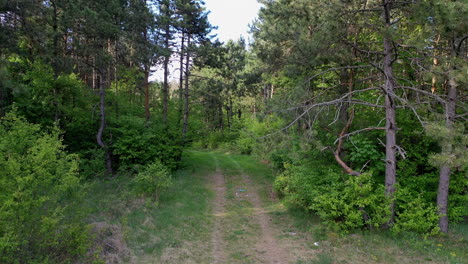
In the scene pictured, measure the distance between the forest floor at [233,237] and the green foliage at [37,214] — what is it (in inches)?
42.1

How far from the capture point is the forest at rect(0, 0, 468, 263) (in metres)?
5.79

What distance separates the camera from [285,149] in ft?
34.0

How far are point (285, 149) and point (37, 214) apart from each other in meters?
7.74

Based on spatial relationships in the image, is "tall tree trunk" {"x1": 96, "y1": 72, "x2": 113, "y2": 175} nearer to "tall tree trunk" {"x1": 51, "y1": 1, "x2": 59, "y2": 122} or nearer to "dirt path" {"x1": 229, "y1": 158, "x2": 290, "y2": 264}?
"tall tree trunk" {"x1": 51, "y1": 1, "x2": 59, "y2": 122}

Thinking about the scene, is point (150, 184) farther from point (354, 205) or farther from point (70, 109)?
point (354, 205)

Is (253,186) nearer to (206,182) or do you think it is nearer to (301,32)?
(206,182)

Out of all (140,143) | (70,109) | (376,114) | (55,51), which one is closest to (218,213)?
(140,143)

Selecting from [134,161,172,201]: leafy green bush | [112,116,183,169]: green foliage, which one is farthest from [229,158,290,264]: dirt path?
[112,116,183,169]: green foliage

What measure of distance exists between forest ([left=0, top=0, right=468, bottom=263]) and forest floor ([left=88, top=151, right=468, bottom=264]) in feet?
0.18

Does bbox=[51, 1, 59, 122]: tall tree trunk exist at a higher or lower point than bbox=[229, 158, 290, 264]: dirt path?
higher

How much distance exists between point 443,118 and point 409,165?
2.63 metres

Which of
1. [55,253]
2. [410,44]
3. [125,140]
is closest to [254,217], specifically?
[55,253]

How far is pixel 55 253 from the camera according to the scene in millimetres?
5078

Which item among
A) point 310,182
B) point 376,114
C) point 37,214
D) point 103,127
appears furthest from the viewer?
point 103,127
